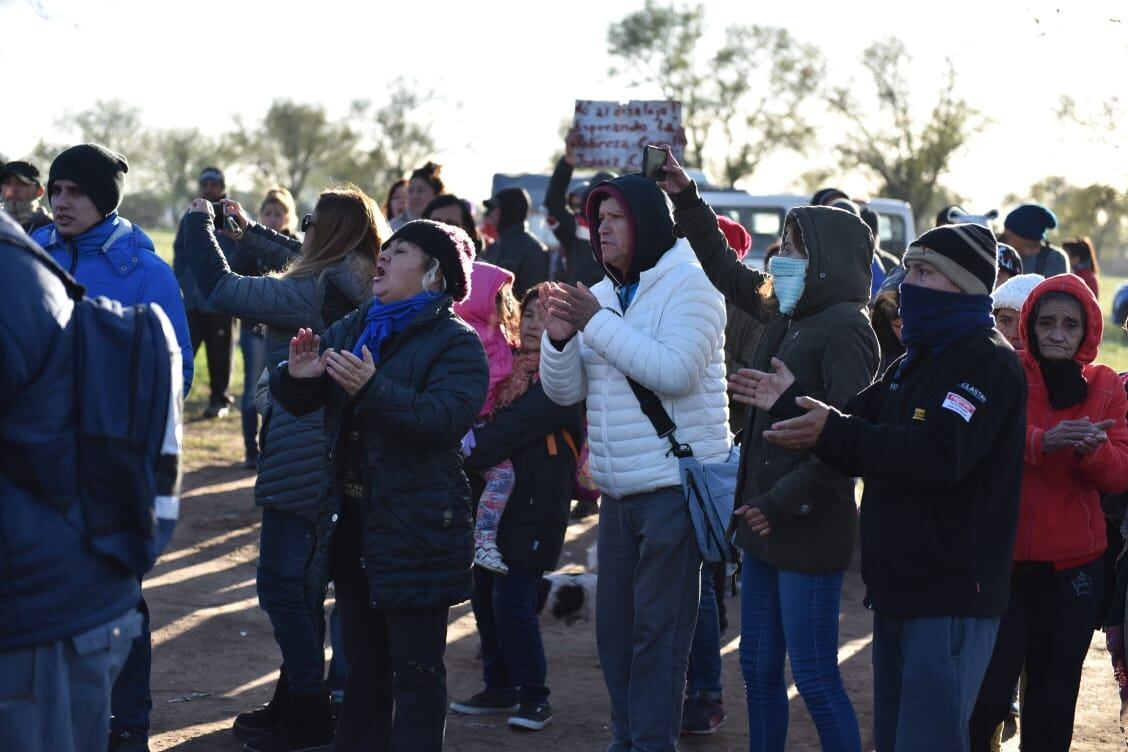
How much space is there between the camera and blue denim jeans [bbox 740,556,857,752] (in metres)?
4.60

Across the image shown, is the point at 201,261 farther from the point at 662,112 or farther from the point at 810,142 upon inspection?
the point at 810,142

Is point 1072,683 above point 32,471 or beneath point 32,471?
beneath

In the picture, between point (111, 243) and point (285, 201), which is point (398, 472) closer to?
point (111, 243)

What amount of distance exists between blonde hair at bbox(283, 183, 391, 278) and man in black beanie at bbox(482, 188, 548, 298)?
4177 millimetres

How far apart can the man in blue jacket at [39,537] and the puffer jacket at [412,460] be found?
1.50 meters

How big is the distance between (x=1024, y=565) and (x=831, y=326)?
106 centimetres

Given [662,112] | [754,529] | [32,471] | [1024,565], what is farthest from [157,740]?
[662,112]

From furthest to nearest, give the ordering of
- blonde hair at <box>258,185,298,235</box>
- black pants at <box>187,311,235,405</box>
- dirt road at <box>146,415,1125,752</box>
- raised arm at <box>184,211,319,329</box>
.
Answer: black pants at <box>187,311,235,405</box>, blonde hair at <box>258,185,298,235</box>, dirt road at <box>146,415,1125,752</box>, raised arm at <box>184,211,319,329</box>

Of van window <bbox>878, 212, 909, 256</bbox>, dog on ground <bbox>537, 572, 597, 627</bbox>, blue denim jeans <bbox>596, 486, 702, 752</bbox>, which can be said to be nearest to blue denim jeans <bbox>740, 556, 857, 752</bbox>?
blue denim jeans <bbox>596, 486, 702, 752</bbox>

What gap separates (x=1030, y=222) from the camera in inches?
333

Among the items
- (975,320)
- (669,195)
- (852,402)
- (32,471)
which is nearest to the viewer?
(32,471)

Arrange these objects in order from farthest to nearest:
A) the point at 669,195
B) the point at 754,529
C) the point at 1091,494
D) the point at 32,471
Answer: the point at 669,195 < the point at 1091,494 < the point at 754,529 < the point at 32,471

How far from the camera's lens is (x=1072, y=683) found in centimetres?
478

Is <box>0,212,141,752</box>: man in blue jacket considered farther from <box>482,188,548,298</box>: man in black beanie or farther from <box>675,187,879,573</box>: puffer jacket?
<box>482,188,548,298</box>: man in black beanie
